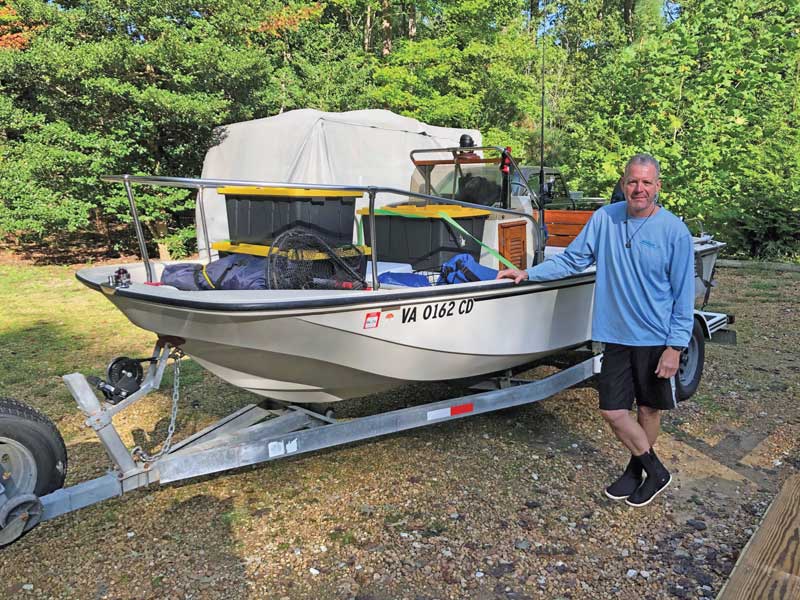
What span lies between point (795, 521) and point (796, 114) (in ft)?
39.6

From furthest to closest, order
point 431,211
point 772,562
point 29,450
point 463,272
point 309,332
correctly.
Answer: point 431,211
point 463,272
point 309,332
point 29,450
point 772,562

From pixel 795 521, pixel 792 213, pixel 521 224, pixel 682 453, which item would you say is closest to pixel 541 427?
pixel 682 453

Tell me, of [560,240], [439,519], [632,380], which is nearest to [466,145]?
[560,240]

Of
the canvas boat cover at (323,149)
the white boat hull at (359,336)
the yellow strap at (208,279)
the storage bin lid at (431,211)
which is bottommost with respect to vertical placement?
the white boat hull at (359,336)

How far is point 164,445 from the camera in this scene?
305 centimetres

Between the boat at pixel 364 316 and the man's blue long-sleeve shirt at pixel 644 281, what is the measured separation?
59 centimetres

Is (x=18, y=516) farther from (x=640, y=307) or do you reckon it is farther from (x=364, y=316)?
(x=640, y=307)

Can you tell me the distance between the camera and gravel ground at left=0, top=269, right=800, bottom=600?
268cm

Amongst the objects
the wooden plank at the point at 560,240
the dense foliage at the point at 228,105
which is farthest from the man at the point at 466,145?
the dense foliage at the point at 228,105

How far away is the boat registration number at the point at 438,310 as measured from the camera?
315cm

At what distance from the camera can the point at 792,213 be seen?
11.5 metres

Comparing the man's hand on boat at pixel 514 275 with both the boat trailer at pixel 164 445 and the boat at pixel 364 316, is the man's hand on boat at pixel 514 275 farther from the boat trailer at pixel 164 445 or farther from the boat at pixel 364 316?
the boat trailer at pixel 164 445

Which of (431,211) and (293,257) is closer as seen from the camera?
(293,257)

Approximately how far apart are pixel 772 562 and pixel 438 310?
5.91 feet
